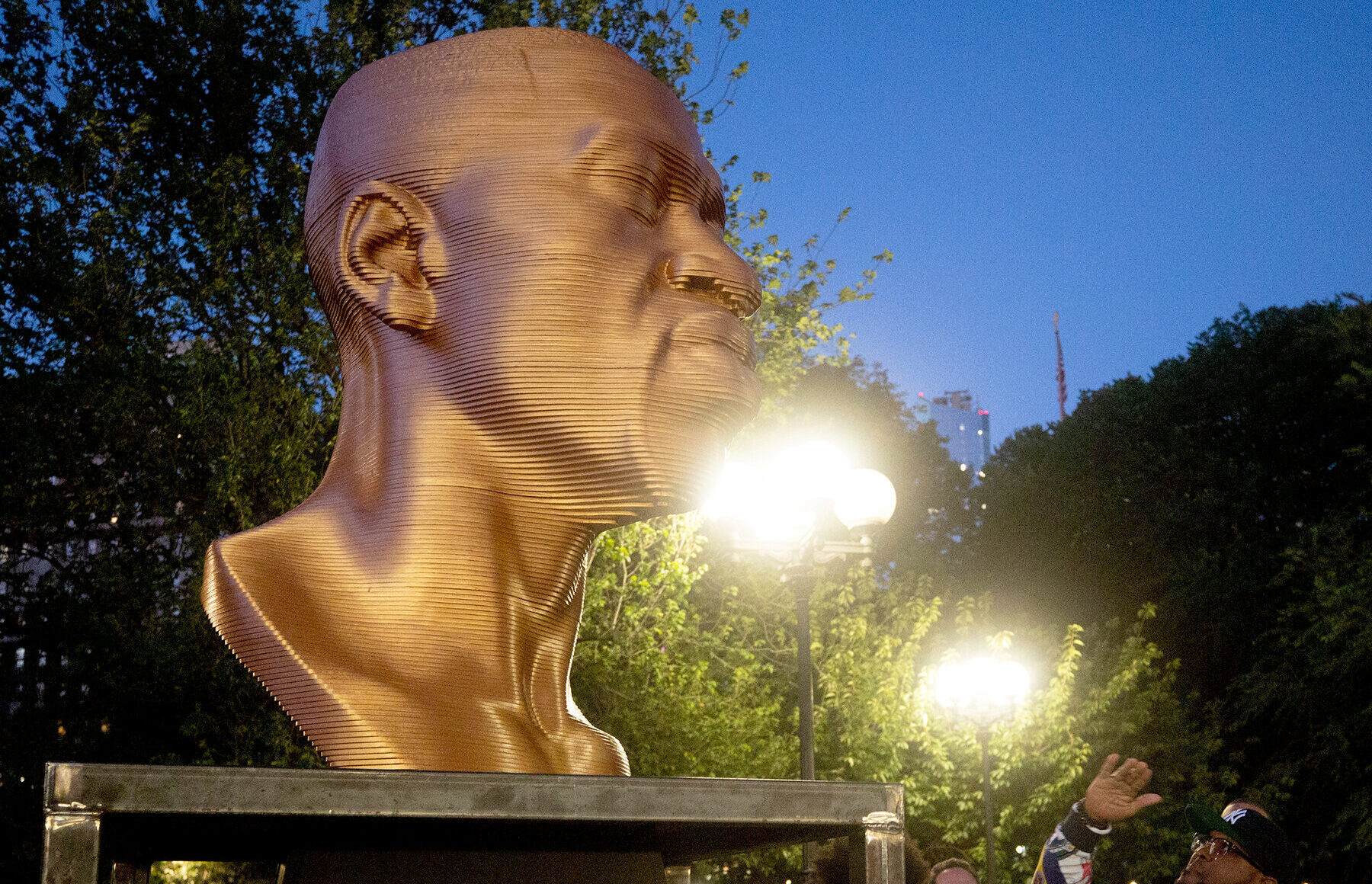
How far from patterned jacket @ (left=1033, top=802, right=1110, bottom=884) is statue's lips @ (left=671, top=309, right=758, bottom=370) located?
194 cm

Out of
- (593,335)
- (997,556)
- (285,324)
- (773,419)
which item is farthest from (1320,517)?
(593,335)

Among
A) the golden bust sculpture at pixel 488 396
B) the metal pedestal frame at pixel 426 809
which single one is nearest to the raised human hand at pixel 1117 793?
the metal pedestal frame at pixel 426 809

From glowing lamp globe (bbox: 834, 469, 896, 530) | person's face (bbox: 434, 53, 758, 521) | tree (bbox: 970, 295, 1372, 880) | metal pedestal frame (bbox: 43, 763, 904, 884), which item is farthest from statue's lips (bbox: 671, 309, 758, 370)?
tree (bbox: 970, 295, 1372, 880)

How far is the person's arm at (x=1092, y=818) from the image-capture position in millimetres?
4219

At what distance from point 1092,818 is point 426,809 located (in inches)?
106

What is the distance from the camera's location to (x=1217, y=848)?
404cm

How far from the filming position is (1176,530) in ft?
80.3

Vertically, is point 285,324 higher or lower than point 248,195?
lower

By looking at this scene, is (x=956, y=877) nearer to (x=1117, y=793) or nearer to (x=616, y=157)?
(x=1117, y=793)

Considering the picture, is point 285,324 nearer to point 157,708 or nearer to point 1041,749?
point 157,708

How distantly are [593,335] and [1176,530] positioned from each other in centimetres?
2274

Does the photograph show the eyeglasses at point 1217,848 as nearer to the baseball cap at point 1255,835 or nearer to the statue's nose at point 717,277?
the baseball cap at point 1255,835

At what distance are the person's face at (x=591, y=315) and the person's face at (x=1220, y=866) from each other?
1.99 m

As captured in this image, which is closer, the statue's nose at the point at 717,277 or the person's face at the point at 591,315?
the person's face at the point at 591,315
